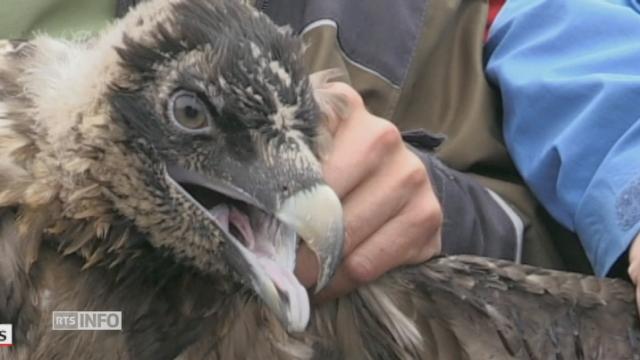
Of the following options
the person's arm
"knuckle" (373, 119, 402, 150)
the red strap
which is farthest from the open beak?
the red strap

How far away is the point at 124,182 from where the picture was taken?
1.80 metres

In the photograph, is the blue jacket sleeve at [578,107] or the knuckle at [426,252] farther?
the blue jacket sleeve at [578,107]

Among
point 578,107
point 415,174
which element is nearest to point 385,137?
point 415,174

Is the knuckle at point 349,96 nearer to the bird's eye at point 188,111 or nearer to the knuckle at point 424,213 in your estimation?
the knuckle at point 424,213

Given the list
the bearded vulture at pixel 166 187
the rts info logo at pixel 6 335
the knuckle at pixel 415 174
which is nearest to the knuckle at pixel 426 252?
the knuckle at pixel 415 174

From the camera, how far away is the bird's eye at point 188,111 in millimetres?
1750

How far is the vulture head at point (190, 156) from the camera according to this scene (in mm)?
1739

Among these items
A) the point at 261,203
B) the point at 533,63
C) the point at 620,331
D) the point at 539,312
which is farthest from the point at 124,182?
the point at 533,63

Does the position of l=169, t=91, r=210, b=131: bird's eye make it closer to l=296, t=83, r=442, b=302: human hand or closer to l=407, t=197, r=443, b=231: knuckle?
l=296, t=83, r=442, b=302: human hand

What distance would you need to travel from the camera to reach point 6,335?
184 centimetres

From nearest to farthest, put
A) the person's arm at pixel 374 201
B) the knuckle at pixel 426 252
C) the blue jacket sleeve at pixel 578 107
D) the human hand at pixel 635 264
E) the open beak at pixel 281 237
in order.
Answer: the open beak at pixel 281 237 → the person's arm at pixel 374 201 → the knuckle at pixel 426 252 → the human hand at pixel 635 264 → the blue jacket sleeve at pixel 578 107

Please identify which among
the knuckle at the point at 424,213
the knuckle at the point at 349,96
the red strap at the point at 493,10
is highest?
the knuckle at the point at 349,96

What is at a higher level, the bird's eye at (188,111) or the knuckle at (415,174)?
the bird's eye at (188,111)

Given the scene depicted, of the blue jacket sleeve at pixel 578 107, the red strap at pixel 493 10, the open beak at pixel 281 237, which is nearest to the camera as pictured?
the open beak at pixel 281 237
